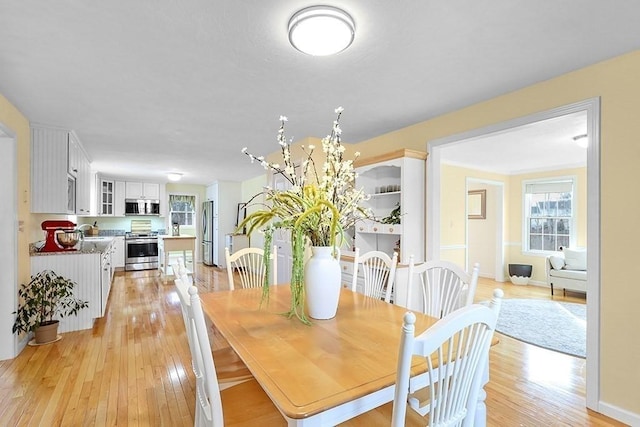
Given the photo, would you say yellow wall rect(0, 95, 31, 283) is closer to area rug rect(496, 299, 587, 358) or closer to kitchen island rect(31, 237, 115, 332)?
kitchen island rect(31, 237, 115, 332)

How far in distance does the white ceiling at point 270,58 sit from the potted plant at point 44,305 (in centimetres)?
167

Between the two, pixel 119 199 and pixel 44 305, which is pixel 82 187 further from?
pixel 119 199

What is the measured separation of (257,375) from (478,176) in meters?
6.07

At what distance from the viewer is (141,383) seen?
238 cm

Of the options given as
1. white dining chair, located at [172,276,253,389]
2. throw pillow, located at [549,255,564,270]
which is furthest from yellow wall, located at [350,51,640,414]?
throw pillow, located at [549,255,564,270]

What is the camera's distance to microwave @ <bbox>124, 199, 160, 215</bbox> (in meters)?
7.56

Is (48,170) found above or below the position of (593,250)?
above

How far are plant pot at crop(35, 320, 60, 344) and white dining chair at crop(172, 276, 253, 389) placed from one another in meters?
2.54

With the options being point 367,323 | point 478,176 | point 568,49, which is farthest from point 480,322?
point 478,176

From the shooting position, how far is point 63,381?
241cm

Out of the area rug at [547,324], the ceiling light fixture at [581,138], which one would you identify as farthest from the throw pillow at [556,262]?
the ceiling light fixture at [581,138]

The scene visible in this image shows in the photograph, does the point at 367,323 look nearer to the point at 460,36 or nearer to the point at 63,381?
the point at 460,36

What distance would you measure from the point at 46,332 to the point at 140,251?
4436mm

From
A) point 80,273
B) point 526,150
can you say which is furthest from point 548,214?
point 80,273
